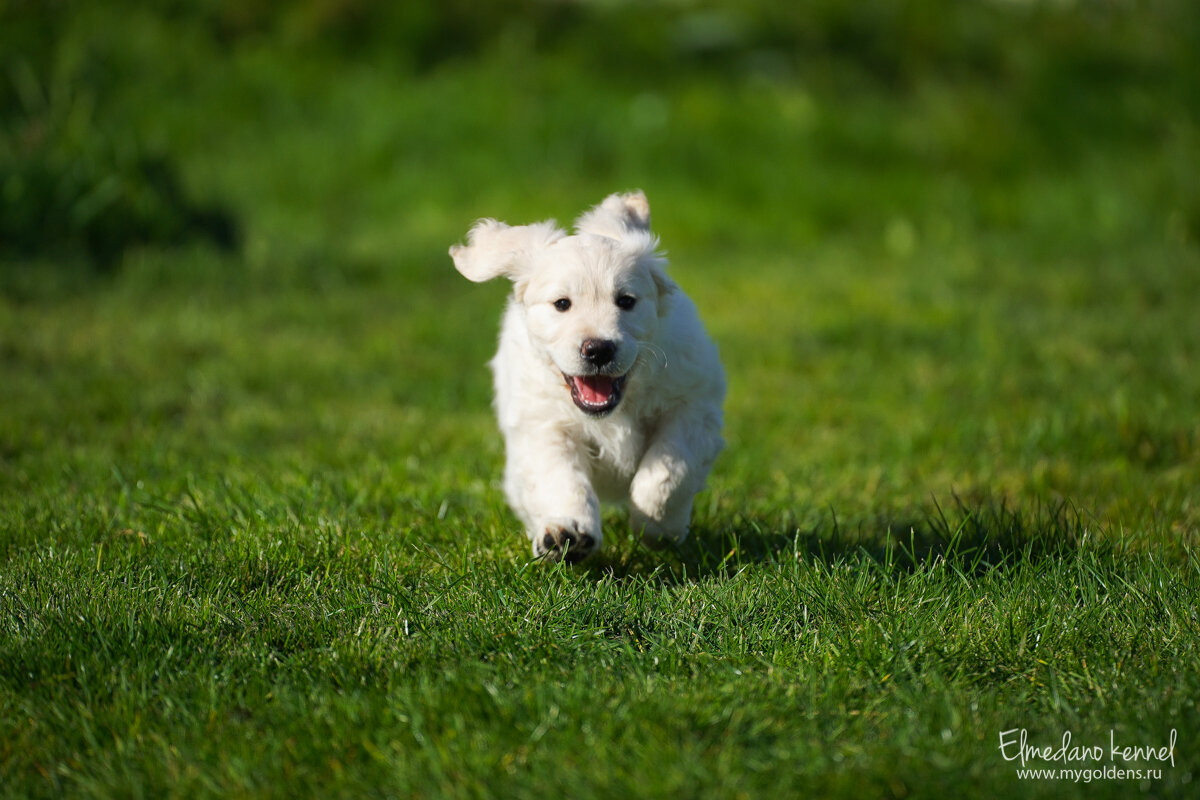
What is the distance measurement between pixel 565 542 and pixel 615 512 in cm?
82

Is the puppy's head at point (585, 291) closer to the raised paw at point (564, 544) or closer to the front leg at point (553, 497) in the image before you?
the front leg at point (553, 497)

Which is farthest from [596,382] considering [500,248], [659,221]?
[659,221]

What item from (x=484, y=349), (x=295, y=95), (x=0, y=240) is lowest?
(x=484, y=349)

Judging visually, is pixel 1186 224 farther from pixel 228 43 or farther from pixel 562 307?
pixel 228 43

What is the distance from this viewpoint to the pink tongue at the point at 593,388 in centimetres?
289

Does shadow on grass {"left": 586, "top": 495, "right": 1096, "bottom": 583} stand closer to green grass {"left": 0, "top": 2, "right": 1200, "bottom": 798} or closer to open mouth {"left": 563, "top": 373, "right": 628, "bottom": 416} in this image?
green grass {"left": 0, "top": 2, "right": 1200, "bottom": 798}

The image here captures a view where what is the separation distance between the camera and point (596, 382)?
114 inches

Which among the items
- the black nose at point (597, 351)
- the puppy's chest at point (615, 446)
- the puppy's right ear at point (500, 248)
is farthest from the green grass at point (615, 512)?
the puppy's right ear at point (500, 248)

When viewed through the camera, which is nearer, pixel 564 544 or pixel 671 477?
pixel 564 544

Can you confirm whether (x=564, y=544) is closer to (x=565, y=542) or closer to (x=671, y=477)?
(x=565, y=542)

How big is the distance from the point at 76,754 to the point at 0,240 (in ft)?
18.3

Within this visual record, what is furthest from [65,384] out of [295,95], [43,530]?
[295,95]

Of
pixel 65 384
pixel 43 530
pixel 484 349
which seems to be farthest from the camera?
pixel 484 349

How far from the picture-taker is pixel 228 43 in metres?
10.5
